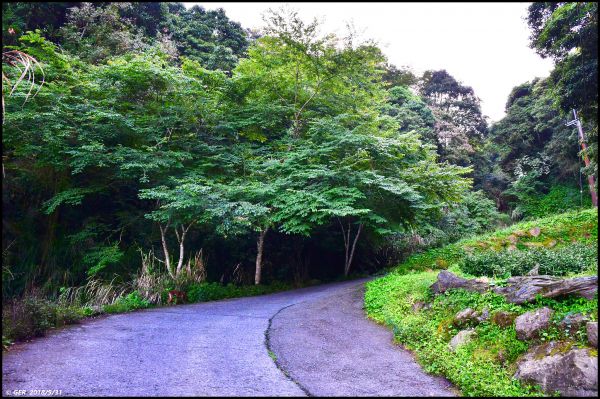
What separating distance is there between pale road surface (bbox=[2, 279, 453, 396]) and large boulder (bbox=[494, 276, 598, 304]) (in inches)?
64.8

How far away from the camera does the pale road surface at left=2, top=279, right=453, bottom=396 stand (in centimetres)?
363

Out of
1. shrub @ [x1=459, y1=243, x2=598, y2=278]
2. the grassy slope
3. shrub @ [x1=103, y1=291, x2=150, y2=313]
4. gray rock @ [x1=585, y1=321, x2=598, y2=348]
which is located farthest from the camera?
shrub @ [x1=103, y1=291, x2=150, y2=313]

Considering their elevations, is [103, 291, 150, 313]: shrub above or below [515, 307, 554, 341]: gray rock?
below

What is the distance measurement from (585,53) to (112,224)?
479 inches

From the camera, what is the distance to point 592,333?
3.67m

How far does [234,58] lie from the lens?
17.5m

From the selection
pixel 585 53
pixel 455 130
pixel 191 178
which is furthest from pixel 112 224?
pixel 455 130

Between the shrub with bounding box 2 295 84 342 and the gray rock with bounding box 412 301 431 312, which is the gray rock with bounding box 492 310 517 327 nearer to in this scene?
the gray rock with bounding box 412 301 431 312

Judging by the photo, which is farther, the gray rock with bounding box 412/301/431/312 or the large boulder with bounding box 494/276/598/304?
the gray rock with bounding box 412/301/431/312

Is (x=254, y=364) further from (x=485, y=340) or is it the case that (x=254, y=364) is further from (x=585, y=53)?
(x=585, y=53)

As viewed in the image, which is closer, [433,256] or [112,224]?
[112,224]

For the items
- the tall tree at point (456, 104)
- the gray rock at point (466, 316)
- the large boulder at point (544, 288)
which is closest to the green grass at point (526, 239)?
the gray rock at point (466, 316)

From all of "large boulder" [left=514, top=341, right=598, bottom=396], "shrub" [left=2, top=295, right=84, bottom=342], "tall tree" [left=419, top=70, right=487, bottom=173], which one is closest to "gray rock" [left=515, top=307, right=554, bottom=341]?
"large boulder" [left=514, top=341, right=598, bottom=396]

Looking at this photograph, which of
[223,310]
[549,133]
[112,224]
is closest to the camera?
[223,310]
